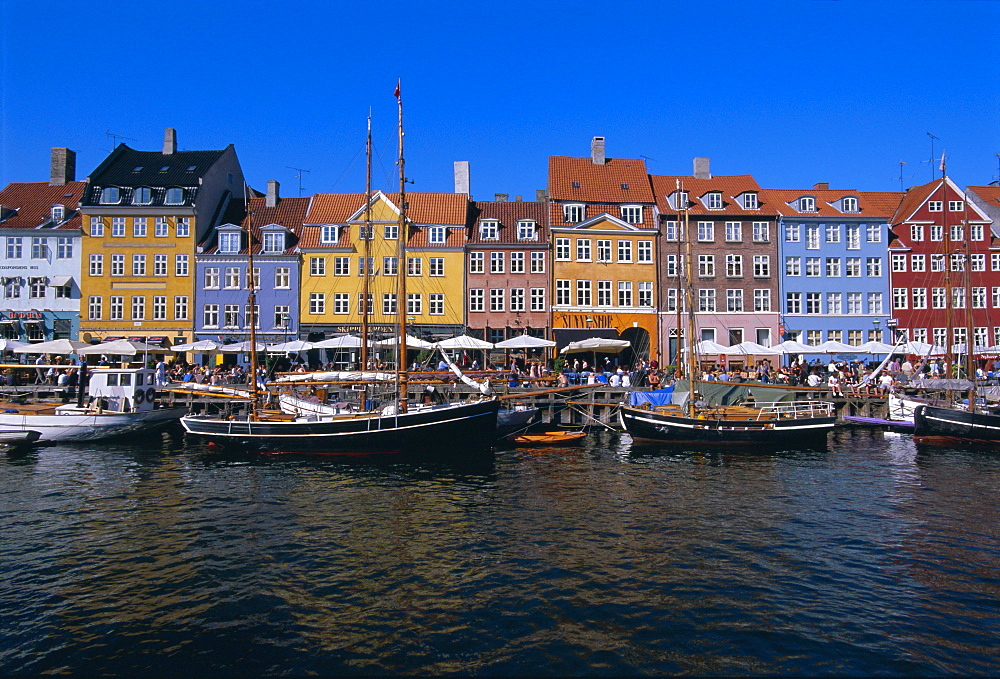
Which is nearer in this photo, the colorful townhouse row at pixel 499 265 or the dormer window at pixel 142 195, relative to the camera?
the colorful townhouse row at pixel 499 265

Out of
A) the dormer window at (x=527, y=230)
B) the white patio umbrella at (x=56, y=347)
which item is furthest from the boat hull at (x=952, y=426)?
the white patio umbrella at (x=56, y=347)

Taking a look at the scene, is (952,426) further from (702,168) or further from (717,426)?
(702,168)

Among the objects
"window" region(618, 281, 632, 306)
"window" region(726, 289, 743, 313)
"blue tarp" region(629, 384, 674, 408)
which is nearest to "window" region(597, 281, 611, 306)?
"window" region(618, 281, 632, 306)

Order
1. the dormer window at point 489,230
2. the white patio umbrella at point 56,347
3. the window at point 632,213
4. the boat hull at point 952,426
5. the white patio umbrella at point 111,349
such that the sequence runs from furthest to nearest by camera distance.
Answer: the window at point 632,213
the dormer window at point 489,230
the white patio umbrella at point 56,347
the white patio umbrella at point 111,349
the boat hull at point 952,426

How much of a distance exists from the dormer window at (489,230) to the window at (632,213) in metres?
9.29

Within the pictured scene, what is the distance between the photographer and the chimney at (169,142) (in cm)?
5409

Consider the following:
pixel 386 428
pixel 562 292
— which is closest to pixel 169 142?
pixel 562 292

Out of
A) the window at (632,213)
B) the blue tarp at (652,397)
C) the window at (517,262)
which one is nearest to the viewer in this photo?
the blue tarp at (652,397)

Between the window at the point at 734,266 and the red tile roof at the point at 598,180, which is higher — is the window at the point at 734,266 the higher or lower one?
the lower one

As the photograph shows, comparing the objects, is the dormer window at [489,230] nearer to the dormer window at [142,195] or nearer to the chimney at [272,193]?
the chimney at [272,193]

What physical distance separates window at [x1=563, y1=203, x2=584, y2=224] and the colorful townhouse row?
154 mm

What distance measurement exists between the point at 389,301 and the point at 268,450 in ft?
74.1

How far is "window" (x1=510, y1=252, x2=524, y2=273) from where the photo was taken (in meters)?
49.1

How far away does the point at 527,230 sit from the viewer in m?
49.6
